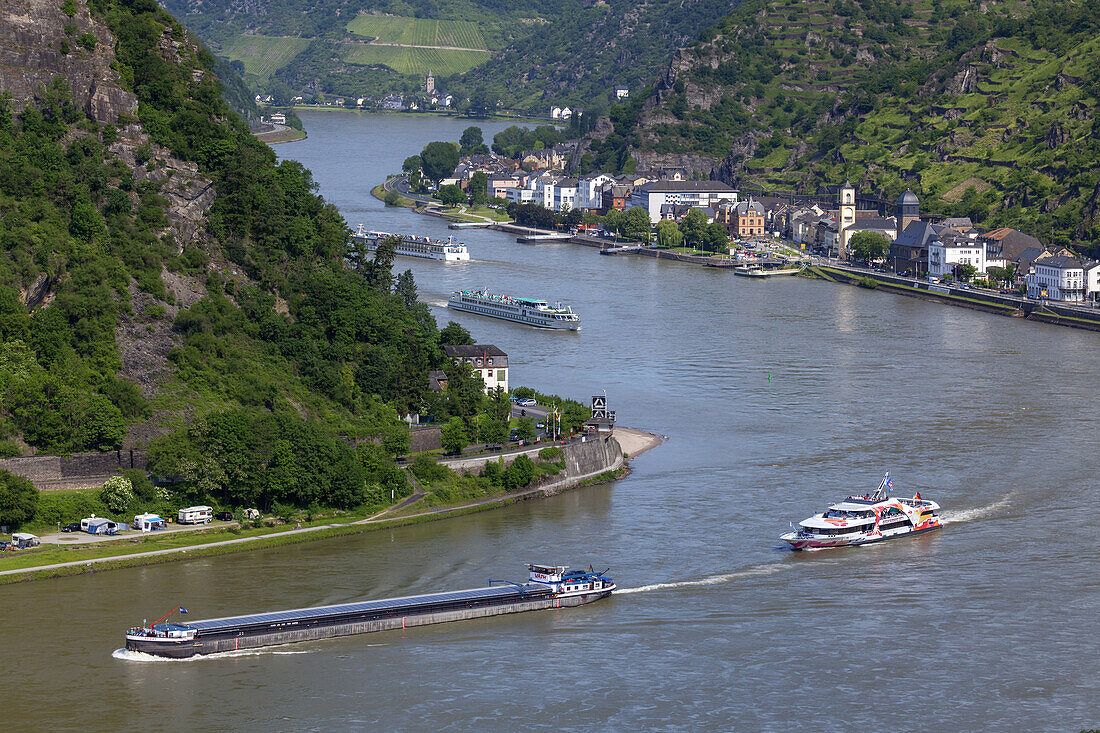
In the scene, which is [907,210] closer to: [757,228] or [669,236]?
[757,228]

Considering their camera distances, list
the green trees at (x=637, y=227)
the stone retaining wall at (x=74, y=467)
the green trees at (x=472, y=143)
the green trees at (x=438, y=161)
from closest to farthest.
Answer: the stone retaining wall at (x=74, y=467), the green trees at (x=637, y=227), the green trees at (x=438, y=161), the green trees at (x=472, y=143)

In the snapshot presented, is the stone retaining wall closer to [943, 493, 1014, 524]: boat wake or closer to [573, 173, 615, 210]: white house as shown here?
[943, 493, 1014, 524]: boat wake

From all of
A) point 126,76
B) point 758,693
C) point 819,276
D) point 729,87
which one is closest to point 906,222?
point 819,276

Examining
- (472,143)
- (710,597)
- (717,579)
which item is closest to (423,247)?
(472,143)

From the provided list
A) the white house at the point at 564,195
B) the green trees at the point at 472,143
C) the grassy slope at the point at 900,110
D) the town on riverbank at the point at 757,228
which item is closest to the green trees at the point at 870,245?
the town on riverbank at the point at 757,228

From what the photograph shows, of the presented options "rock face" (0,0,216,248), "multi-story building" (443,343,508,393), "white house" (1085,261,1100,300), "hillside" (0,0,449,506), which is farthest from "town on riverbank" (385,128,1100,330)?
"rock face" (0,0,216,248)

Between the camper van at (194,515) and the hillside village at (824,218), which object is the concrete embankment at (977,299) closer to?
the hillside village at (824,218)

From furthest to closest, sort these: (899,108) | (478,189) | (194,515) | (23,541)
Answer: (478,189), (899,108), (194,515), (23,541)
